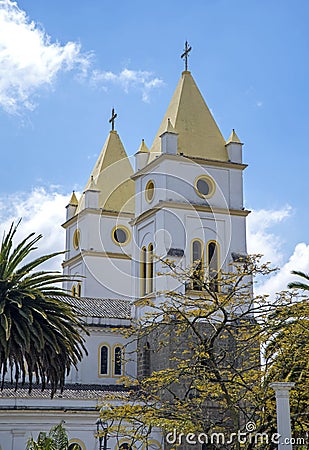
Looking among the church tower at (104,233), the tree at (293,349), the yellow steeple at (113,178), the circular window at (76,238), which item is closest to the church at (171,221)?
the church tower at (104,233)

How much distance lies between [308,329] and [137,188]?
2410 cm

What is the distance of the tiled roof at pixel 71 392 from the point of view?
3431 cm

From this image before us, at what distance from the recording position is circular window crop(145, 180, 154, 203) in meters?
41.2

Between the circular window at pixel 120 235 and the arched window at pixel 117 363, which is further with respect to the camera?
the circular window at pixel 120 235

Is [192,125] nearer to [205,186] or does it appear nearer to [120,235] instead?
[205,186]

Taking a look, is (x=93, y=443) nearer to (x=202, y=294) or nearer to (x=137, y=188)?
(x=202, y=294)

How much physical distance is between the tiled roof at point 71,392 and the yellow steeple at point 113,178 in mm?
13156

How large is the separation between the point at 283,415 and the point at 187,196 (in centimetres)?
2408

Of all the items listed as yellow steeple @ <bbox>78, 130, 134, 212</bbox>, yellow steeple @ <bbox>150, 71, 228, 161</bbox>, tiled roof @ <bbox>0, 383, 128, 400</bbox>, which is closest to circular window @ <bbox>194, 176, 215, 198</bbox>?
yellow steeple @ <bbox>150, 71, 228, 161</bbox>

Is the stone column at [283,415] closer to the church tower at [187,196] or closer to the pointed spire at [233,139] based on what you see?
the church tower at [187,196]

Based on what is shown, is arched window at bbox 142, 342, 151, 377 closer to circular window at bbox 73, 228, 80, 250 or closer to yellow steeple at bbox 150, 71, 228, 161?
yellow steeple at bbox 150, 71, 228, 161

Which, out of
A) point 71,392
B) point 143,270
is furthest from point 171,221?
point 71,392

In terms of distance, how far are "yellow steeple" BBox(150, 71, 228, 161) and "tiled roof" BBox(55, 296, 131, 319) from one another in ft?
30.3

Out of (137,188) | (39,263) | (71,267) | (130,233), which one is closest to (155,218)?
(137,188)
